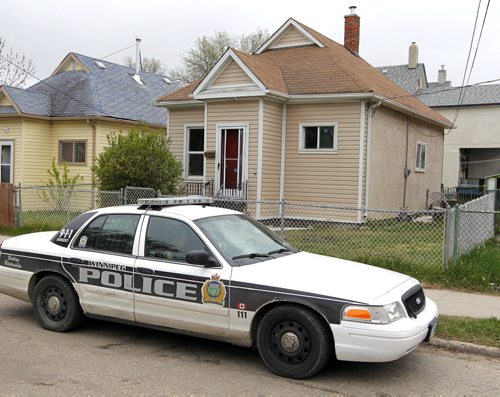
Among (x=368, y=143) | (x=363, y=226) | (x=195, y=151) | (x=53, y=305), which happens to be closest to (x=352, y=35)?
(x=368, y=143)

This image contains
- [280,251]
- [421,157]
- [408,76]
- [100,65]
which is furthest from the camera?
[408,76]

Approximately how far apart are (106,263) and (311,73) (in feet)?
39.8

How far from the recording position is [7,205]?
50.3 ft

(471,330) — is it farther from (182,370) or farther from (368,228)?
(368,228)

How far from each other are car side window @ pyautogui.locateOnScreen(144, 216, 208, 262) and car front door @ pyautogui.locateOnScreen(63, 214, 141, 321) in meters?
0.18

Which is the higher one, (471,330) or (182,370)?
(471,330)

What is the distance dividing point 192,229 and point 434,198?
18252mm

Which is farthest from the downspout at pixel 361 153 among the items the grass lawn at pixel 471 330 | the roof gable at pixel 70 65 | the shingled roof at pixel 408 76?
the shingled roof at pixel 408 76

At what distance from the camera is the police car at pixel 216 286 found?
484cm

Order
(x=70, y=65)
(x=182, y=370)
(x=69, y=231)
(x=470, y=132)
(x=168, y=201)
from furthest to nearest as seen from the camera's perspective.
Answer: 1. (x=470, y=132)
2. (x=70, y=65)
3. (x=69, y=231)
4. (x=168, y=201)
5. (x=182, y=370)

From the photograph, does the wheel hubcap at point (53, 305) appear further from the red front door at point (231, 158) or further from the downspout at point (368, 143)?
the downspout at point (368, 143)

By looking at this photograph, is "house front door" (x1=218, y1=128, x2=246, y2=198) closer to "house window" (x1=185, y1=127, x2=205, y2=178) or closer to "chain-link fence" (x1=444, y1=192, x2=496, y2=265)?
"house window" (x1=185, y1=127, x2=205, y2=178)

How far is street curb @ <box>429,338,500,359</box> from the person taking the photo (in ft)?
19.0

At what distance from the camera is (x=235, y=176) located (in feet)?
53.9
